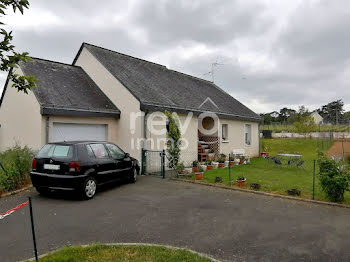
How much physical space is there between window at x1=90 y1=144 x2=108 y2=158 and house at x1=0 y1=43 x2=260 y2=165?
303 centimetres

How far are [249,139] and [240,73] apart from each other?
602 centimetres

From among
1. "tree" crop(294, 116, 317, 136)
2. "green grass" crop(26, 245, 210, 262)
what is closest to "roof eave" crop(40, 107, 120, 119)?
"green grass" crop(26, 245, 210, 262)

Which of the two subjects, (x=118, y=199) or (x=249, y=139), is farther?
(x=249, y=139)

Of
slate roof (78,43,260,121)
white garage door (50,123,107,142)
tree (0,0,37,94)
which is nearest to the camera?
tree (0,0,37,94)

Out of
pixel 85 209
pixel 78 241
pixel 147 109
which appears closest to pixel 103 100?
pixel 147 109

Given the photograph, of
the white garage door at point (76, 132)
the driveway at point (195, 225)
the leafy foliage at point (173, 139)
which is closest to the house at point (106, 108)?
the white garage door at point (76, 132)

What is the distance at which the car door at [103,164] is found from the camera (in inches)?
294

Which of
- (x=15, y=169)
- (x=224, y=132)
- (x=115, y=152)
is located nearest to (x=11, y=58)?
(x=115, y=152)

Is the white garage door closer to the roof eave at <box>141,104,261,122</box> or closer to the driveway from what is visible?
the roof eave at <box>141,104,261,122</box>

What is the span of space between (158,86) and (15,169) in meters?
8.52

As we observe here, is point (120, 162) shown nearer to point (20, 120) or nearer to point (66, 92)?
point (66, 92)

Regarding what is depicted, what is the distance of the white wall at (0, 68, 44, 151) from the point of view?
32.7ft

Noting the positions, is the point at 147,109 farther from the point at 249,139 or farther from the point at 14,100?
the point at 249,139

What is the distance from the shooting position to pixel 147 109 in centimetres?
1084
